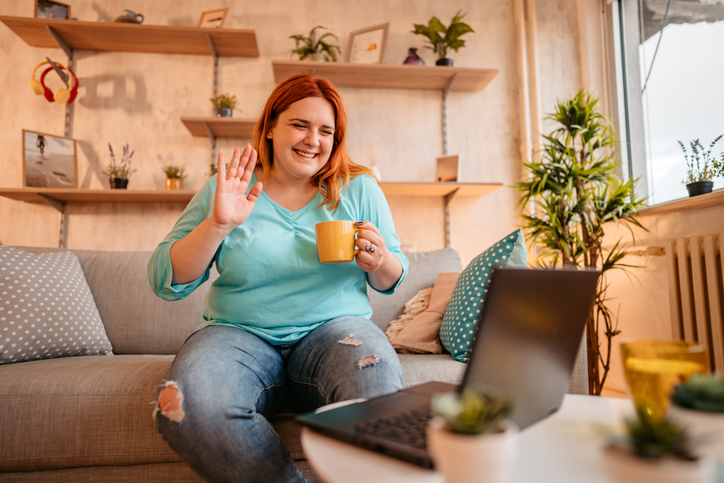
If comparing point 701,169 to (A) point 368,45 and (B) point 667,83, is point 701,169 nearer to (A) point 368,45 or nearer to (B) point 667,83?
(B) point 667,83

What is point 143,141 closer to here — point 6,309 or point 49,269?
point 49,269

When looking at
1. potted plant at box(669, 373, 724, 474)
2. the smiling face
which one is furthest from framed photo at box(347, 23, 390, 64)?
potted plant at box(669, 373, 724, 474)

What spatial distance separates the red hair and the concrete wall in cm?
146

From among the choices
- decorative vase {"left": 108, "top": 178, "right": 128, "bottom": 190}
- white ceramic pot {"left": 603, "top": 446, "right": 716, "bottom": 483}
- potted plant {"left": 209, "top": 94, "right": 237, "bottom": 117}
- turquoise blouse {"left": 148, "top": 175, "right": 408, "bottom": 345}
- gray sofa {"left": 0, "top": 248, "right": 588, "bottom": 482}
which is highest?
potted plant {"left": 209, "top": 94, "right": 237, "bottom": 117}

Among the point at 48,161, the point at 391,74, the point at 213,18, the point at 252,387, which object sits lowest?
the point at 252,387

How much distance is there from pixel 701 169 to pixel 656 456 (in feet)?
7.12

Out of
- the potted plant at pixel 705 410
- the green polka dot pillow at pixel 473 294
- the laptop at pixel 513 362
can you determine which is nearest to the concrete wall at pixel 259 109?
the green polka dot pillow at pixel 473 294

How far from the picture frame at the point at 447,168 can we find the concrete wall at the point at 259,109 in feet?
0.62

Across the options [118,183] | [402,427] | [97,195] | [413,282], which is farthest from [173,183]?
[402,427]

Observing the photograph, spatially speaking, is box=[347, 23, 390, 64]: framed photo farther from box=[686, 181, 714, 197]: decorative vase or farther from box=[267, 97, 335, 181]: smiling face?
box=[686, 181, 714, 197]: decorative vase

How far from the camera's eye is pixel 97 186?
8.73 ft

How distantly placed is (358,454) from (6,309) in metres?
1.36

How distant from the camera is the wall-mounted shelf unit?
250 cm

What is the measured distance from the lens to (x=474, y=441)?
1.04 ft
